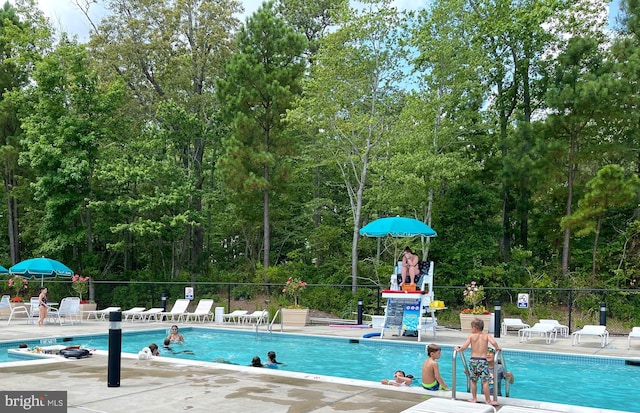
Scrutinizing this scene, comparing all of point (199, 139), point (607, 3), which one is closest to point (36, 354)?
point (199, 139)

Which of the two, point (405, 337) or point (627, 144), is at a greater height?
point (627, 144)

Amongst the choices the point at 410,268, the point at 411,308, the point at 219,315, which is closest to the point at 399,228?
the point at 410,268

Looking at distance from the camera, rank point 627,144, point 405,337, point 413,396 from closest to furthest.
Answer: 1. point 413,396
2. point 405,337
3. point 627,144

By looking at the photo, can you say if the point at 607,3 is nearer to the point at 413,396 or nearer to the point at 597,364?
the point at 597,364

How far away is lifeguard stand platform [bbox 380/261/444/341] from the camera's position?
13.6 meters

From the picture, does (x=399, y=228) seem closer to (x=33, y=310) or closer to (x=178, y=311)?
(x=178, y=311)

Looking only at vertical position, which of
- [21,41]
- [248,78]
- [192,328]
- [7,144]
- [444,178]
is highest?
[21,41]

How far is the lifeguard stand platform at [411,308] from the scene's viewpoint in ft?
44.6

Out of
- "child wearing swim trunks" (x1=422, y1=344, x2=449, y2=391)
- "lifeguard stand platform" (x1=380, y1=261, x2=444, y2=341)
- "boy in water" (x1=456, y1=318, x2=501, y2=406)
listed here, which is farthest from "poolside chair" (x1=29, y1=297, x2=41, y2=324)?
"boy in water" (x1=456, y1=318, x2=501, y2=406)

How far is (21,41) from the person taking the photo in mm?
26203

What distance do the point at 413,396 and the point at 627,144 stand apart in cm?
1768

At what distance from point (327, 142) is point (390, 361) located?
1205 centimetres

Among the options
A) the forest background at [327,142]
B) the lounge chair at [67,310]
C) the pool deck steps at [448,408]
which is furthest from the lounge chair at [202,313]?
the pool deck steps at [448,408]

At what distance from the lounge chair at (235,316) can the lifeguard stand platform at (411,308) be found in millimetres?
5070
